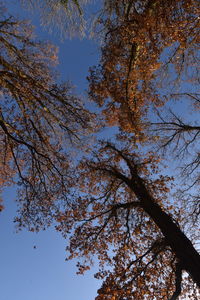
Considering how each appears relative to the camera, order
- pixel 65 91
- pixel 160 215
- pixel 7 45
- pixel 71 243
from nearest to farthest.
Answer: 1. pixel 160 215
2. pixel 7 45
3. pixel 65 91
4. pixel 71 243

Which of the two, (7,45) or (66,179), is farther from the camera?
(66,179)

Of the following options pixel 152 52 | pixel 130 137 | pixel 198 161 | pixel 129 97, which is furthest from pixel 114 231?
pixel 152 52

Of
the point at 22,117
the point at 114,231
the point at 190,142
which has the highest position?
the point at 22,117

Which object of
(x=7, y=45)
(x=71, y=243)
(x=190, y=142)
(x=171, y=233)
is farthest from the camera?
(x=190, y=142)

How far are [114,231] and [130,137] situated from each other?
404 cm

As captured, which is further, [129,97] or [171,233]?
[129,97]

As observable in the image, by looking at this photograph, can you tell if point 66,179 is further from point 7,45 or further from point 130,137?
point 7,45

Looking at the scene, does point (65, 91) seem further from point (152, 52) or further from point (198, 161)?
point (198, 161)

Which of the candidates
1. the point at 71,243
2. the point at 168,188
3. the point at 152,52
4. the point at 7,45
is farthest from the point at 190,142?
the point at 7,45

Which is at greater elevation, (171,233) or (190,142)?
(190,142)

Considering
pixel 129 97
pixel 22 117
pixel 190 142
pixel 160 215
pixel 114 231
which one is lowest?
pixel 160 215

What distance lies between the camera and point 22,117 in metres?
7.97

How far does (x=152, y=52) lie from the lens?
21.7 feet

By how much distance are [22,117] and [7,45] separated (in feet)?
8.21
